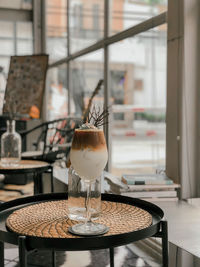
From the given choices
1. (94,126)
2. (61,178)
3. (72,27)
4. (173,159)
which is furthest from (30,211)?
(72,27)

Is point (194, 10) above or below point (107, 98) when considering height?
above

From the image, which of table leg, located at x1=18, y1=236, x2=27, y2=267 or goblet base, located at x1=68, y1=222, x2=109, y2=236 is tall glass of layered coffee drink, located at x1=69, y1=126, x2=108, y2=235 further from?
table leg, located at x1=18, y1=236, x2=27, y2=267

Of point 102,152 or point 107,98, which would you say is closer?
point 102,152

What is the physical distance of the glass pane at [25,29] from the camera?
26.1 ft

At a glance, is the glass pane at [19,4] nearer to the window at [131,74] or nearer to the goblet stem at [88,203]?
the window at [131,74]

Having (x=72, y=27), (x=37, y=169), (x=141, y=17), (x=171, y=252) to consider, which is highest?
(x=72, y=27)

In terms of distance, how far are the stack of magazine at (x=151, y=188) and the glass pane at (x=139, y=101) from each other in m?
0.61

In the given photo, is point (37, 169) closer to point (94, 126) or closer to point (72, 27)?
point (94, 126)

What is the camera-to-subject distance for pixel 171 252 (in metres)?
2.08

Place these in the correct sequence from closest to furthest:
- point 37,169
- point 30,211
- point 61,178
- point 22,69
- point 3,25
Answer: point 30,211 < point 37,169 < point 61,178 < point 22,69 < point 3,25

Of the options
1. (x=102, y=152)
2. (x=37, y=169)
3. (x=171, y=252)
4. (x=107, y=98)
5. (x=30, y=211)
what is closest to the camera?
(x=102, y=152)

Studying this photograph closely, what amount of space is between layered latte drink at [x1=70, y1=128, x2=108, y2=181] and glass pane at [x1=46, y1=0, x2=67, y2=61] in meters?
5.11

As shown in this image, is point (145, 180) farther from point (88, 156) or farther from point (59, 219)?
point (88, 156)

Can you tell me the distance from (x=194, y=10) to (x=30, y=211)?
5.59 ft
